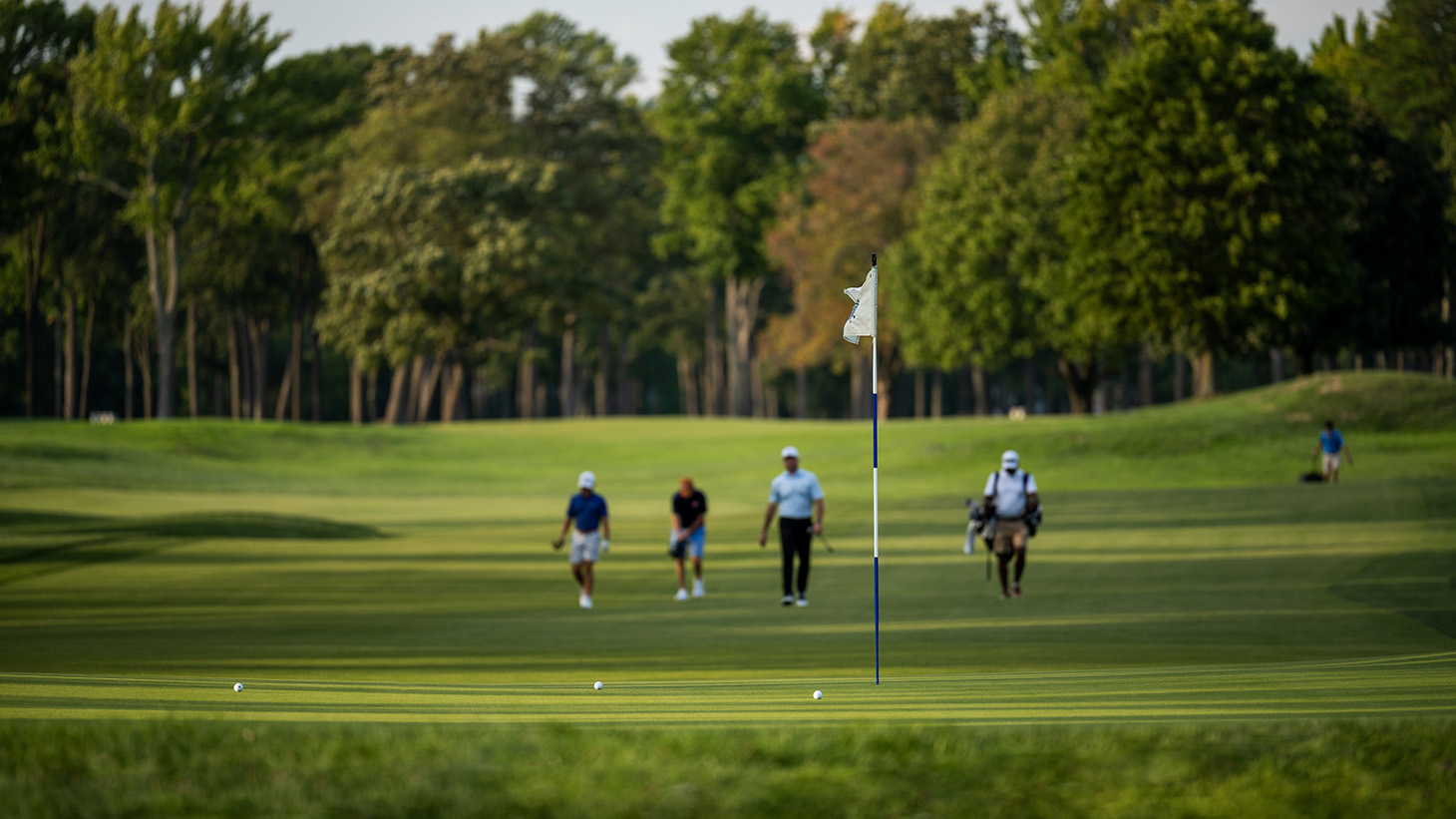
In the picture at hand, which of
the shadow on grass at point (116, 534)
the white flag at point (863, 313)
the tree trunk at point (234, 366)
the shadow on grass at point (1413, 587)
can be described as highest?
the tree trunk at point (234, 366)

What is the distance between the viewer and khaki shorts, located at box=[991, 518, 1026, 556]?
21562 mm

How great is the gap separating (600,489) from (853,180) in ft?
114

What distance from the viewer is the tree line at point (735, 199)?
182 ft

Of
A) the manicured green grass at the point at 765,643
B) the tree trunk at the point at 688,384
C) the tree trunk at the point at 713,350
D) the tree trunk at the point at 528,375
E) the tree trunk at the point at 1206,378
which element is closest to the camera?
the manicured green grass at the point at 765,643

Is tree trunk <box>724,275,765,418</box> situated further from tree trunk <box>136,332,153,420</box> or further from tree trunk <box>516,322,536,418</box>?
tree trunk <box>136,332,153,420</box>

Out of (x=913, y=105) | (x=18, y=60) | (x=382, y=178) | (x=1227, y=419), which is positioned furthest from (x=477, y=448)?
(x=913, y=105)

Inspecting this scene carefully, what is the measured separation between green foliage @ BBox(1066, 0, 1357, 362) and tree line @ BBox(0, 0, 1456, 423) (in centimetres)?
16

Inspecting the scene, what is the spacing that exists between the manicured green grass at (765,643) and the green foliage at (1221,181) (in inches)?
196

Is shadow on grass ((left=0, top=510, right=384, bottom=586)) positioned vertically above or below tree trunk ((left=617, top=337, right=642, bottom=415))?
below

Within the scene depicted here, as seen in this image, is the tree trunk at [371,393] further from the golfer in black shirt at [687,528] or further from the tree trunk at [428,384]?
the golfer in black shirt at [687,528]

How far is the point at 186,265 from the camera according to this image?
79312mm

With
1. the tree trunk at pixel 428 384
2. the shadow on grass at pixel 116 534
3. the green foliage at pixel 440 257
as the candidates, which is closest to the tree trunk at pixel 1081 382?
the green foliage at pixel 440 257

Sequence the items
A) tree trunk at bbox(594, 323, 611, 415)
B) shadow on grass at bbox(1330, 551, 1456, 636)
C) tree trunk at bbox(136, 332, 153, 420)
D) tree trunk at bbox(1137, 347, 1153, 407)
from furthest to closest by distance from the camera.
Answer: tree trunk at bbox(594, 323, 611, 415) < tree trunk at bbox(136, 332, 153, 420) < tree trunk at bbox(1137, 347, 1153, 407) < shadow on grass at bbox(1330, 551, 1456, 636)

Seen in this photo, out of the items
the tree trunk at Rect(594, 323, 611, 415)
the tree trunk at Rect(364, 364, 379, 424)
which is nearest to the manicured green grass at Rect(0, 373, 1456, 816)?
the tree trunk at Rect(594, 323, 611, 415)
